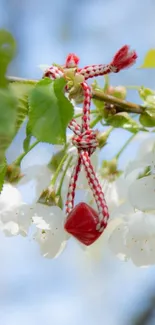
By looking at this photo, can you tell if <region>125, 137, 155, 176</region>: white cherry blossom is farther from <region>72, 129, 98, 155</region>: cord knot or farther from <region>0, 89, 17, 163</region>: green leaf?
<region>0, 89, 17, 163</region>: green leaf

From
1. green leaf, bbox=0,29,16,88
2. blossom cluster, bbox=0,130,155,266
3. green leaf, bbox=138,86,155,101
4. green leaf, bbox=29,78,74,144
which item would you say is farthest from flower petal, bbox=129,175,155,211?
green leaf, bbox=0,29,16,88

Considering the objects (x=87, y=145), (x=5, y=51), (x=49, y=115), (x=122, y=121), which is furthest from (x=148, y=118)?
(x=5, y=51)

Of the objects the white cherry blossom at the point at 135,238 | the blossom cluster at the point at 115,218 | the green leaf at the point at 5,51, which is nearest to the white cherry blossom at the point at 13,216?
the blossom cluster at the point at 115,218

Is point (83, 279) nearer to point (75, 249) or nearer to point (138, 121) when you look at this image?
point (75, 249)

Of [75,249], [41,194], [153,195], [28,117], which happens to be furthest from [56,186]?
[75,249]

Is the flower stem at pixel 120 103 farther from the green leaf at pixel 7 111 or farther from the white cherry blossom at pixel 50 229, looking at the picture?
the green leaf at pixel 7 111
